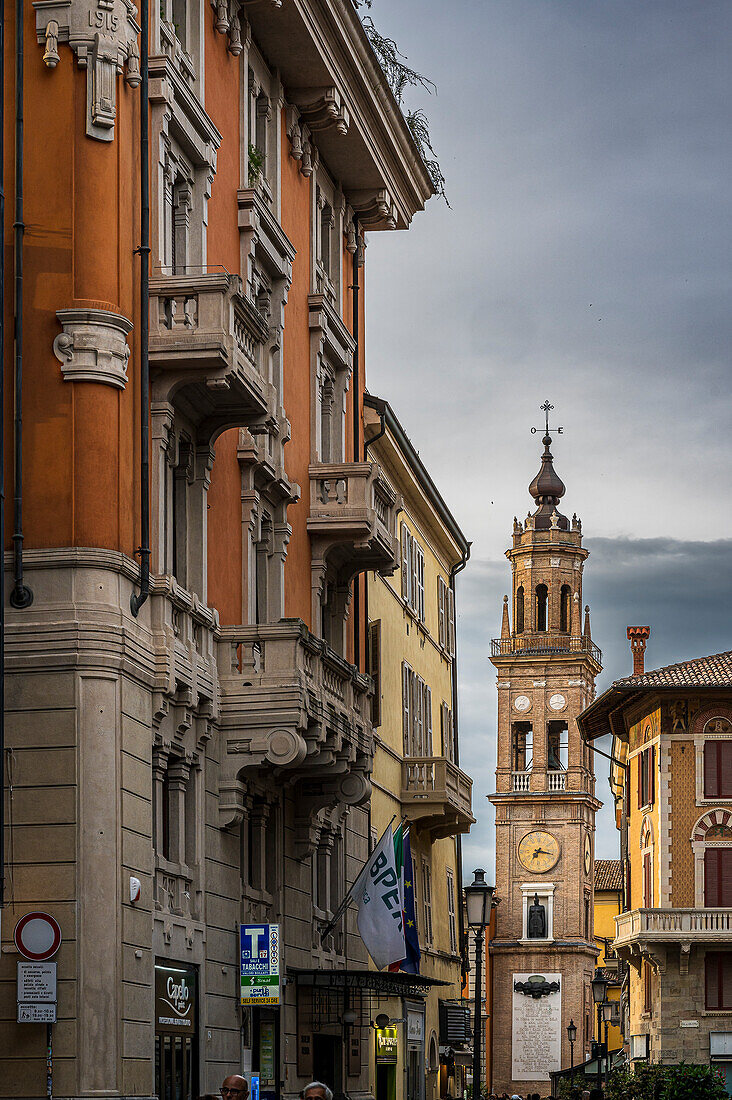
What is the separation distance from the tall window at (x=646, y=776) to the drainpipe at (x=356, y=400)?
108 feet

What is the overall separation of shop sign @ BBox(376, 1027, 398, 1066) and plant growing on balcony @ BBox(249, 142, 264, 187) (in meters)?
17.1

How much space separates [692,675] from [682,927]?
318 inches

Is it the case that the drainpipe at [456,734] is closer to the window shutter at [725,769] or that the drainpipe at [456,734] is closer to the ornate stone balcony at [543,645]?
the window shutter at [725,769]

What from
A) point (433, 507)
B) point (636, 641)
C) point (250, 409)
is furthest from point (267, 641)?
point (636, 641)

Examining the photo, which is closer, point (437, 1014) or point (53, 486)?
point (53, 486)

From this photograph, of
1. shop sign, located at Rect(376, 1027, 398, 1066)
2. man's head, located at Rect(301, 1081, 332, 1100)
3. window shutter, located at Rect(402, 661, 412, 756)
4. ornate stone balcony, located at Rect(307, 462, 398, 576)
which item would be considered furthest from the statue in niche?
man's head, located at Rect(301, 1081, 332, 1100)

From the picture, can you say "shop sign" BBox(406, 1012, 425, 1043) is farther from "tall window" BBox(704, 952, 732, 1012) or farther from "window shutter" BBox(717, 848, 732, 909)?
"window shutter" BBox(717, 848, 732, 909)

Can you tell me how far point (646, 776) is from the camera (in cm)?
6631

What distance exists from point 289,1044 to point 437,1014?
21939 millimetres

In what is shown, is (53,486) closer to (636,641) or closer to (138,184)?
(138,184)

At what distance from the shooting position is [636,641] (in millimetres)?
81125

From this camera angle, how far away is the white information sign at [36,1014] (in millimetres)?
17344

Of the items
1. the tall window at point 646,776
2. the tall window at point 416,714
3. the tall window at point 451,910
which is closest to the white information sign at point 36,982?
the tall window at point 416,714

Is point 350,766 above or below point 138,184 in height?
below
